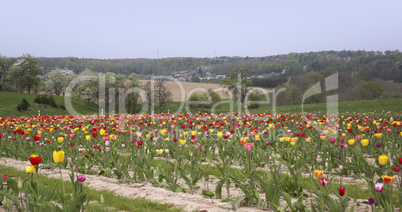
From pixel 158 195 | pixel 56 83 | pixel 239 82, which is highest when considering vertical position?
pixel 56 83

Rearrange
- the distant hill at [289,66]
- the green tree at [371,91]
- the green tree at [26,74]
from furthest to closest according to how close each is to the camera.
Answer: the distant hill at [289,66], the green tree at [26,74], the green tree at [371,91]

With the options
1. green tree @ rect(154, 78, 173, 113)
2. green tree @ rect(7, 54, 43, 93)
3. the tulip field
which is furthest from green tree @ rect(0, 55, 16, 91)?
the tulip field

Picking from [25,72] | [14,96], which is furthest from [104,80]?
[25,72]

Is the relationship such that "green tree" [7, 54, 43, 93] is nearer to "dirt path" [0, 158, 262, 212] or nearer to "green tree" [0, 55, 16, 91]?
"green tree" [0, 55, 16, 91]

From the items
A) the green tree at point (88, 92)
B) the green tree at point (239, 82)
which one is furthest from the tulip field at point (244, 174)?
the green tree at point (88, 92)

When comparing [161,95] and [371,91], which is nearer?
[161,95]

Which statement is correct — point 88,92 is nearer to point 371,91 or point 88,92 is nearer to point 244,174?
point 371,91

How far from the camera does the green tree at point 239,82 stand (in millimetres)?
52406

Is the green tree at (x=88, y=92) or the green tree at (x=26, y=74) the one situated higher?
the green tree at (x=26, y=74)

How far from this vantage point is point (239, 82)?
52719mm

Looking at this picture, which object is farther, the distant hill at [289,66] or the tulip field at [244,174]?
the distant hill at [289,66]

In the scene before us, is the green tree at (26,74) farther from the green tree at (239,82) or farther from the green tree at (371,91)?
the green tree at (371,91)

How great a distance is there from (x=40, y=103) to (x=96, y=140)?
121 feet

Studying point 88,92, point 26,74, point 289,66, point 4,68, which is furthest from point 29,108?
point 289,66
